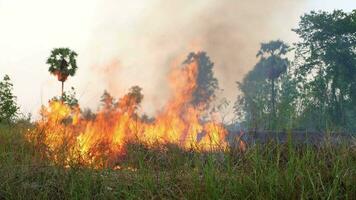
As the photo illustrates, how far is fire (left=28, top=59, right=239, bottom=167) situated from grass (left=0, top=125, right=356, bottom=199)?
30 centimetres

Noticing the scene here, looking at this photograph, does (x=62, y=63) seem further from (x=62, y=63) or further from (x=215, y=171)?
(x=215, y=171)

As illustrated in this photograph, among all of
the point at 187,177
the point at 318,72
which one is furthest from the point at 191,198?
the point at 318,72

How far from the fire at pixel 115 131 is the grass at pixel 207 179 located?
11.7 inches

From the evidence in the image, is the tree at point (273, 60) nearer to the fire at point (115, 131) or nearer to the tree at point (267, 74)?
the tree at point (267, 74)

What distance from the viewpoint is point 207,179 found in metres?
5.76

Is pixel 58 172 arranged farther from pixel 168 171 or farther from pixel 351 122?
pixel 351 122

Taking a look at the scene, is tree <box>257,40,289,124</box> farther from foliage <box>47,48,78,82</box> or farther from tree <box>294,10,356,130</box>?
foliage <box>47,48,78,82</box>

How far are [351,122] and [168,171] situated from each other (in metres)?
44.8

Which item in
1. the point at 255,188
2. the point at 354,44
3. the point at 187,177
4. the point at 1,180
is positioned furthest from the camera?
the point at 354,44

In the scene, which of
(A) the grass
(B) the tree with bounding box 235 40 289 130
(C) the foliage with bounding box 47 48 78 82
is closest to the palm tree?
(C) the foliage with bounding box 47 48 78 82

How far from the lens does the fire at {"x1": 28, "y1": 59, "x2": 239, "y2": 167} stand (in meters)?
7.52

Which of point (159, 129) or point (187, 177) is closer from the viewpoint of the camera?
point (187, 177)

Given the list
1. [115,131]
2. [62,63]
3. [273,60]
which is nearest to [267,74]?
[273,60]

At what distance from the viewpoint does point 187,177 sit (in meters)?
6.52
